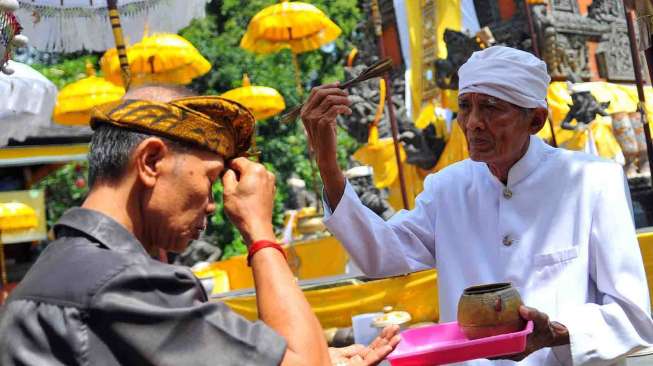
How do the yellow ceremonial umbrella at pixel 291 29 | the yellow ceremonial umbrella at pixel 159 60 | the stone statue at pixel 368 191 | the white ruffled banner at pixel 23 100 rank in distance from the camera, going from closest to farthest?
1. the white ruffled banner at pixel 23 100
2. the yellow ceremonial umbrella at pixel 159 60
3. the stone statue at pixel 368 191
4. the yellow ceremonial umbrella at pixel 291 29

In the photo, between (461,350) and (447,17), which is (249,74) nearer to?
(447,17)

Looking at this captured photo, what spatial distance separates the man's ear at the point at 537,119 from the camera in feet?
8.62

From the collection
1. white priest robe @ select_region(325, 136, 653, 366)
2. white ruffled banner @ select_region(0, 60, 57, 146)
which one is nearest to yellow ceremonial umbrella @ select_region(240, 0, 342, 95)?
white ruffled banner @ select_region(0, 60, 57, 146)

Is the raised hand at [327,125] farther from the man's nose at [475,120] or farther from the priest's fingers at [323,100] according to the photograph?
the man's nose at [475,120]

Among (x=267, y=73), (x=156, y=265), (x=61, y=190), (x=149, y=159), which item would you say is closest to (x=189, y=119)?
(x=149, y=159)

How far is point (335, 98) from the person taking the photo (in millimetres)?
2361

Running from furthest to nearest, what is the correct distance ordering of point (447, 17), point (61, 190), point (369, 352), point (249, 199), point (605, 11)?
point (61, 190)
point (605, 11)
point (447, 17)
point (369, 352)
point (249, 199)

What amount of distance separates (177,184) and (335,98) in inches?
33.4

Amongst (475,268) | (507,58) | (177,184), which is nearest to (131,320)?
(177,184)

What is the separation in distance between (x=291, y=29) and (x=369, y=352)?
10214 millimetres

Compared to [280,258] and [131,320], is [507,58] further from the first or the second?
[131,320]

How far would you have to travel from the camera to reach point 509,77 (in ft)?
8.26

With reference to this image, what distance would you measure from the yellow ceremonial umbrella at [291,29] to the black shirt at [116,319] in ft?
30.9

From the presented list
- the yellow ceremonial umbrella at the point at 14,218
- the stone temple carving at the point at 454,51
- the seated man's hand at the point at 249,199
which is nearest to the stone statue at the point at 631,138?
the stone temple carving at the point at 454,51
